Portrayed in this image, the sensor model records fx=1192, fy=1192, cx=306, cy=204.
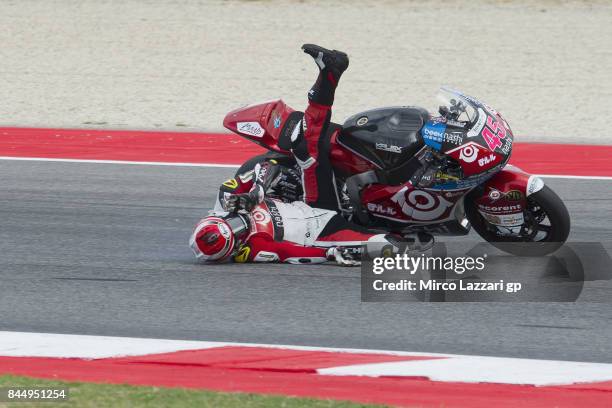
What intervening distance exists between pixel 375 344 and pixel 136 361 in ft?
4.05

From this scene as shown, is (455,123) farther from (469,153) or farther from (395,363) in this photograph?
(395,363)

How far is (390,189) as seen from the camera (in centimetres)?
769

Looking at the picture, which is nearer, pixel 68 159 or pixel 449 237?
pixel 449 237

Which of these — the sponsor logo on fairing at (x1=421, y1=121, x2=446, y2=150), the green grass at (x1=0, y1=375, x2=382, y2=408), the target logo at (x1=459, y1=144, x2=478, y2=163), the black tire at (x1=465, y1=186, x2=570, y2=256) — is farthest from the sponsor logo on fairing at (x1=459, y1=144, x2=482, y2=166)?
the green grass at (x1=0, y1=375, x2=382, y2=408)

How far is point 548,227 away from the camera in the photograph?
744 centimetres

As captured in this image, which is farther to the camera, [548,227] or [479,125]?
[548,227]

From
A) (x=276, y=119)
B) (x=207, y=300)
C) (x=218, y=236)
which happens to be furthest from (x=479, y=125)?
(x=207, y=300)

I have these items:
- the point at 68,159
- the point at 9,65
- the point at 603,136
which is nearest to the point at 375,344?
the point at 68,159

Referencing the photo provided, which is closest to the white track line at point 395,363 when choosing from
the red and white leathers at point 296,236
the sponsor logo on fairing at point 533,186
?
the red and white leathers at point 296,236

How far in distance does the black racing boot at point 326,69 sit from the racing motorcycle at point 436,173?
0.30 m

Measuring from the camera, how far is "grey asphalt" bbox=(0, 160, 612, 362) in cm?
631

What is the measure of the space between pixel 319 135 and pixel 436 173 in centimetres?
79

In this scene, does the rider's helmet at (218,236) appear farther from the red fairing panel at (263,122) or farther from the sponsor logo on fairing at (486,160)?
the sponsor logo on fairing at (486,160)

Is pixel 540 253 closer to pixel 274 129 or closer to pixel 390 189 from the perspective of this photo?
pixel 390 189
